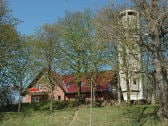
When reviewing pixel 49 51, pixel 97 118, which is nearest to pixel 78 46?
pixel 49 51

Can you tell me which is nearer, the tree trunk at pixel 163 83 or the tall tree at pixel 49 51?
the tree trunk at pixel 163 83

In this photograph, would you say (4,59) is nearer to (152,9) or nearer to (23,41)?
(23,41)

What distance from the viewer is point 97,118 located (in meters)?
37.4

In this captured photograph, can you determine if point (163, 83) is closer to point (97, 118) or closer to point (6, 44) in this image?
point (97, 118)

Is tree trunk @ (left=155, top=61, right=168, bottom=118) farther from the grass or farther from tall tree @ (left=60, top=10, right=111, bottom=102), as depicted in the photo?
tall tree @ (left=60, top=10, right=111, bottom=102)

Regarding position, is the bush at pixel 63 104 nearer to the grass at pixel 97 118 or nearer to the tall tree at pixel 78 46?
the tall tree at pixel 78 46

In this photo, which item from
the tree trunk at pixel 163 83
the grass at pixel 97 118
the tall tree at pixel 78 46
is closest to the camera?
the tree trunk at pixel 163 83

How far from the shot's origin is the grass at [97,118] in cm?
3538

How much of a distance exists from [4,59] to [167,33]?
860 inches

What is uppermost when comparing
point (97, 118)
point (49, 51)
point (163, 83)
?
point (49, 51)

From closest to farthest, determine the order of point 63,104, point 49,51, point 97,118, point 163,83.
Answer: point 163,83 → point 97,118 → point 49,51 → point 63,104

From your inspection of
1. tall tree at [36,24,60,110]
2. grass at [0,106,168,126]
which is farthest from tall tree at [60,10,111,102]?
grass at [0,106,168,126]

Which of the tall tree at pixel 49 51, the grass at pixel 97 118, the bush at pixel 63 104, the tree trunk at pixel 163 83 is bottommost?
the grass at pixel 97 118

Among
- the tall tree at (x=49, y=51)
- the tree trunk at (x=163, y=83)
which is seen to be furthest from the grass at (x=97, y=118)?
the tall tree at (x=49, y=51)
